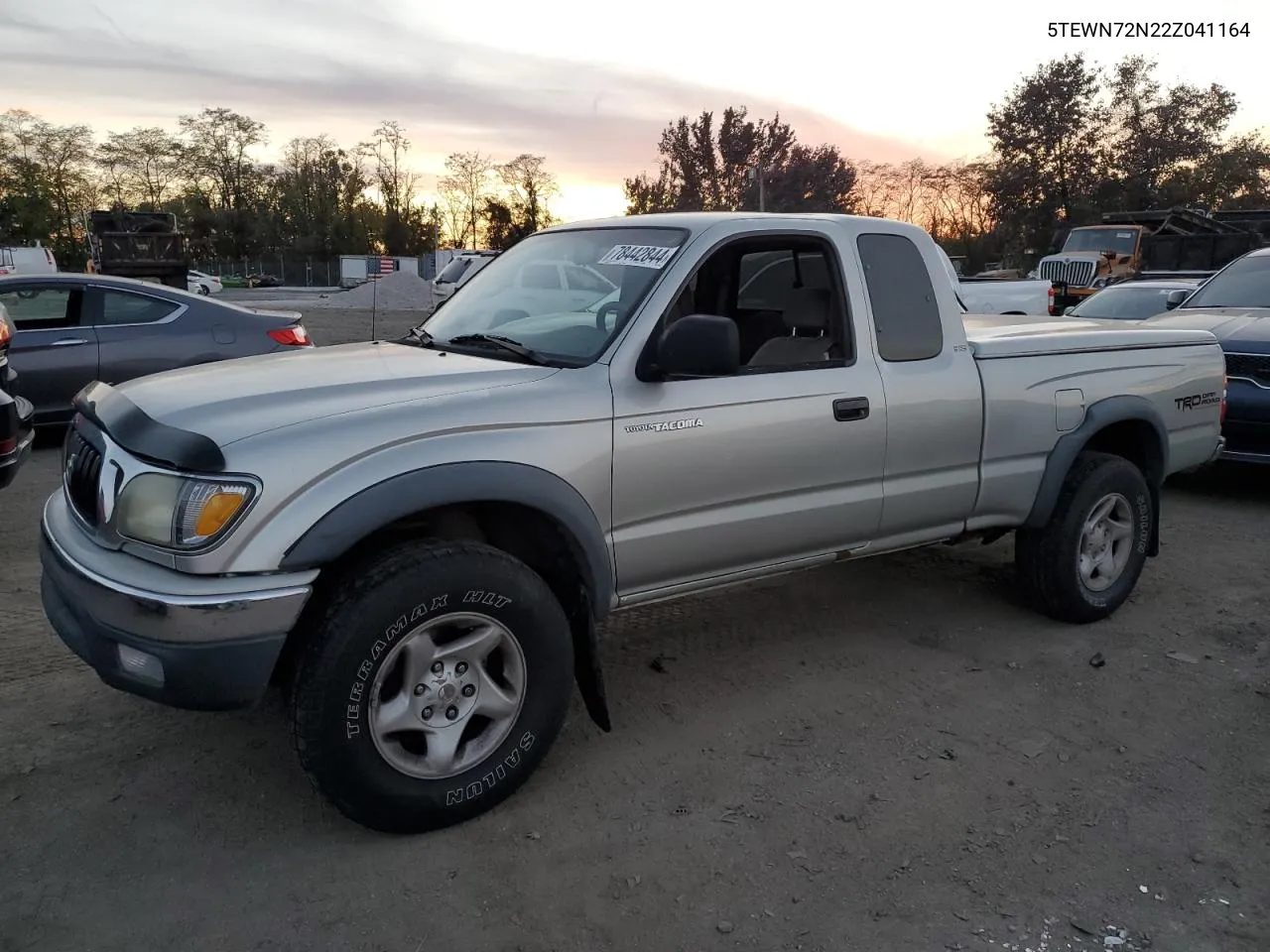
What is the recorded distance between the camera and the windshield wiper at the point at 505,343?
11.5 ft

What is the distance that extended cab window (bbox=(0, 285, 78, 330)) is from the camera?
8.22 metres

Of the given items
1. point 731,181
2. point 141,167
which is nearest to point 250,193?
point 141,167

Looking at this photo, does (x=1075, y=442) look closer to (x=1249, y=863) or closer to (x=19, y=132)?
(x=1249, y=863)

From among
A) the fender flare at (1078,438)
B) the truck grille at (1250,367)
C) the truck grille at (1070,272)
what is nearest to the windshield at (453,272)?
the truck grille at (1070,272)

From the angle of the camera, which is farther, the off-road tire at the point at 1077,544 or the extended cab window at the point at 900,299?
the off-road tire at the point at 1077,544

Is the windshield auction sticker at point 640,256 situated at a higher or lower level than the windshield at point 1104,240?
lower

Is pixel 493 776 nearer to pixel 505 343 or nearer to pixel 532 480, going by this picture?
pixel 532 480

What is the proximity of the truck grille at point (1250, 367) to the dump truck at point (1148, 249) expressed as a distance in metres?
16.7

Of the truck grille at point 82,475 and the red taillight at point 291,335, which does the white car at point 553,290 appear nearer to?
the truck grille at point 82,475

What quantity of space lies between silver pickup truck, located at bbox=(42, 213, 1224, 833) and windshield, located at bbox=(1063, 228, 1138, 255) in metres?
22.8

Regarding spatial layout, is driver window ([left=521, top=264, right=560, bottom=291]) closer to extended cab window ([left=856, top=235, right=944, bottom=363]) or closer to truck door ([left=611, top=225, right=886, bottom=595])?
truck door ([left=611, top=225, right=886, bottom=595])

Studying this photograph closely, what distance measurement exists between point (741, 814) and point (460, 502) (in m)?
1.35

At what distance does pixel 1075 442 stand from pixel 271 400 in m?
3.59

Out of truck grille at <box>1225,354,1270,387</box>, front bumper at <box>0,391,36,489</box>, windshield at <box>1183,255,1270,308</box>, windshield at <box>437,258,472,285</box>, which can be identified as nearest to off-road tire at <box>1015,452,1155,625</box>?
truck grille at <box>1225,354,1270,387</box>
